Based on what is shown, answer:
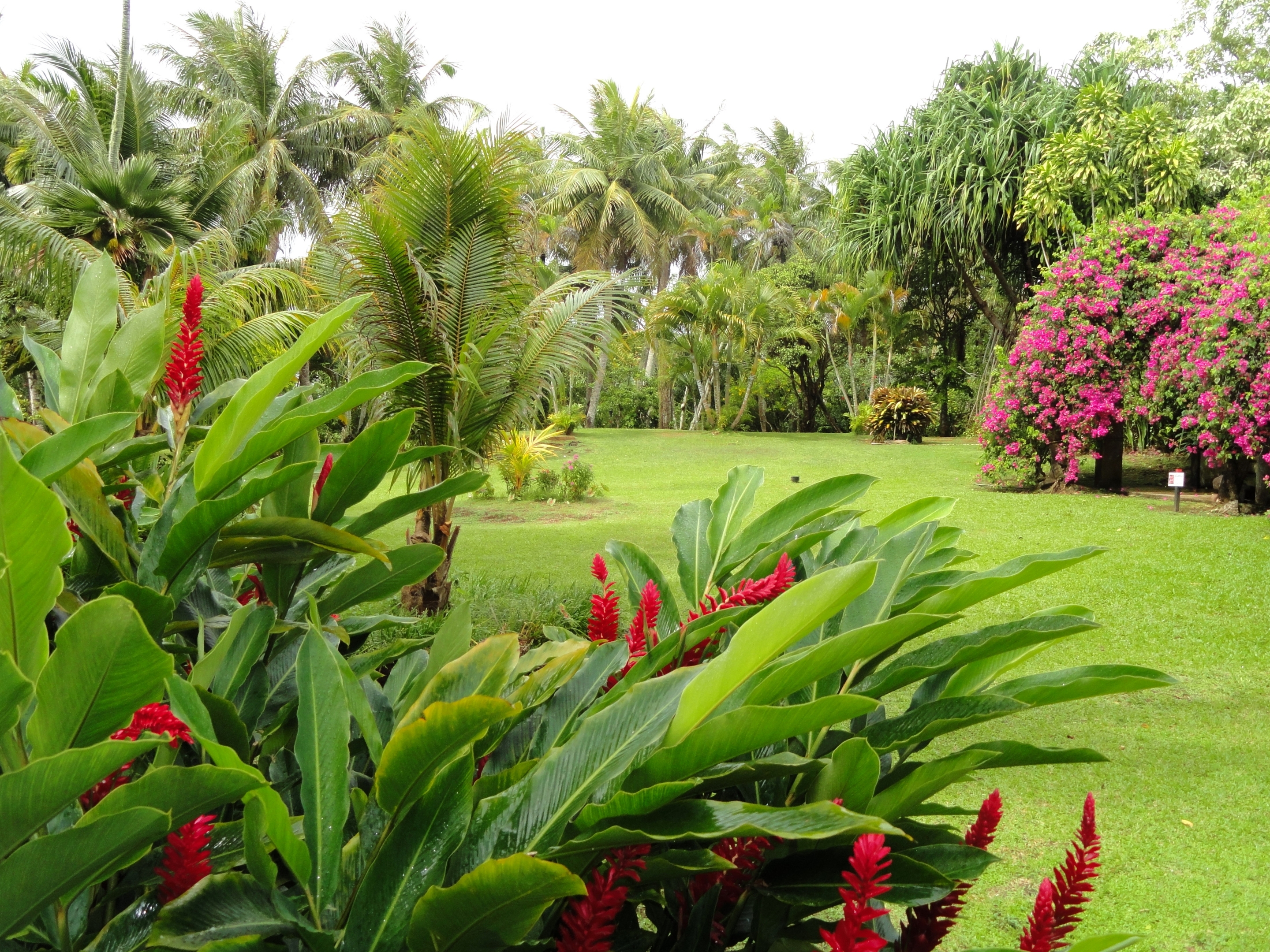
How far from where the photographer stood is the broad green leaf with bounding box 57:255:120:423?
1.09 metres

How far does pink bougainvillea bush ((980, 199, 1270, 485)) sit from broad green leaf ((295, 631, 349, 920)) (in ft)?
29.8

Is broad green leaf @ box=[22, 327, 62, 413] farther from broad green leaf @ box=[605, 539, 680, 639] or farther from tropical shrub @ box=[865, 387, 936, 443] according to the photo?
tropical shrub @ box=[865, 387, 936, 443]

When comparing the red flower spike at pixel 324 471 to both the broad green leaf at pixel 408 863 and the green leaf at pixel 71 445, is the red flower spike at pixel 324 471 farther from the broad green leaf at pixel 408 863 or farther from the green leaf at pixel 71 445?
the broad green leaf at pixel 408 863

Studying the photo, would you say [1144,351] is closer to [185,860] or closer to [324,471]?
[324,471]

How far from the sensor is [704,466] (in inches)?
576

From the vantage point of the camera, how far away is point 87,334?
3.71 ft

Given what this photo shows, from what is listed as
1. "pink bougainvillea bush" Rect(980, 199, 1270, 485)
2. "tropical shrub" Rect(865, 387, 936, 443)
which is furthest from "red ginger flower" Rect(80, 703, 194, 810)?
"tropical shrub" Rect(865, 387, 936, 443)

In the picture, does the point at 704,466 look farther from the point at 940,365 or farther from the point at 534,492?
the point at 940,365

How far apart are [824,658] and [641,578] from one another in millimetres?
601

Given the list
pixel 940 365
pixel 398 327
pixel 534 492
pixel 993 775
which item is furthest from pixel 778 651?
pixel 940 365

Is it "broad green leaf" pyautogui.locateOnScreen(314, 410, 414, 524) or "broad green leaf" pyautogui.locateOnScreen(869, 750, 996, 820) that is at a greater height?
"broad green leaf" pyautogui.locateOnScreen(314, 410, 414, 524)

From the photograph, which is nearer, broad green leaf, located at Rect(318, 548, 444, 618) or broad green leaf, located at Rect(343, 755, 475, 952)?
broad green leaf, located at Rect(343, 755, 475, 952)

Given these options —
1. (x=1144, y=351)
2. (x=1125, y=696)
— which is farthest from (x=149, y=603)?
(x=1144, y=351)

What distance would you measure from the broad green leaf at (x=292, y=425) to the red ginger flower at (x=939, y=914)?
0.66m
